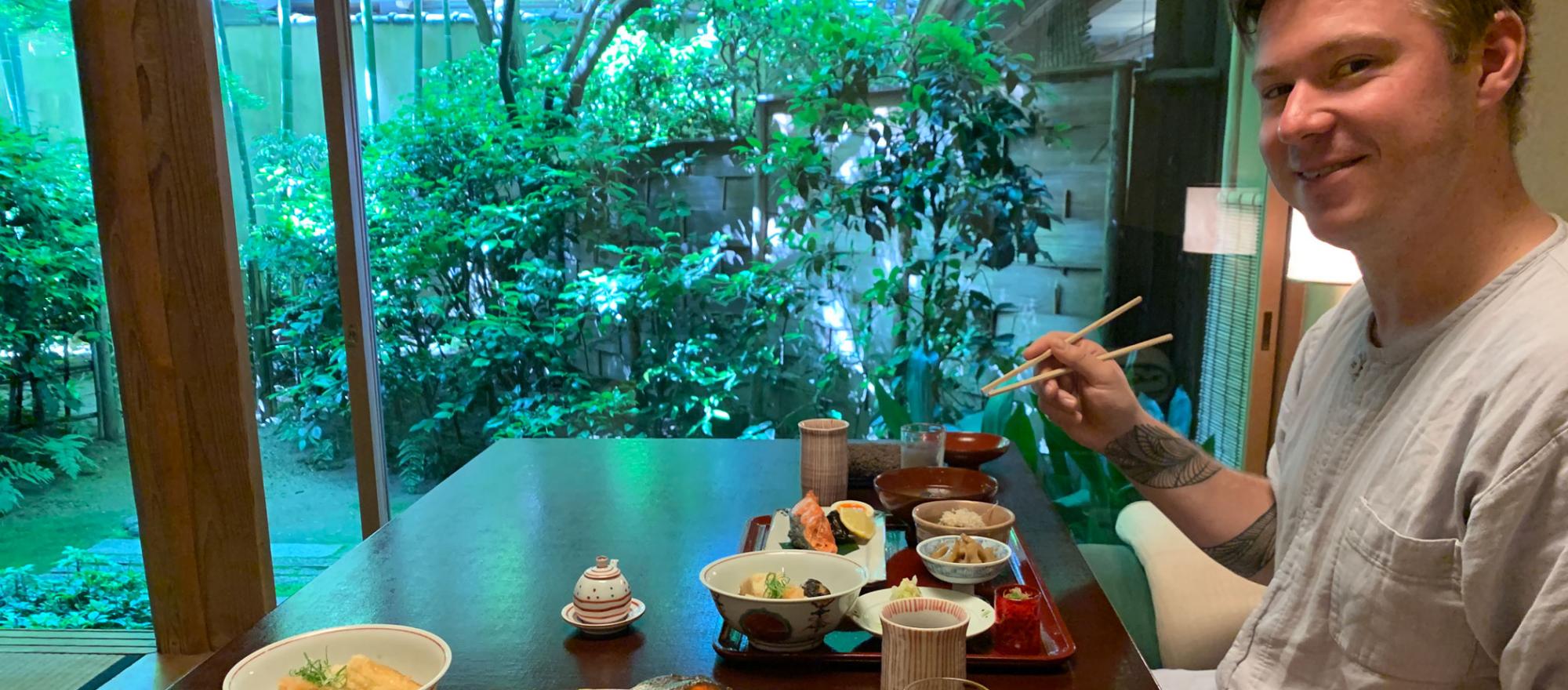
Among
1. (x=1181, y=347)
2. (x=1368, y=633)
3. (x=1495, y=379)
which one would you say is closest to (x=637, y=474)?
(x=1368, y=633)

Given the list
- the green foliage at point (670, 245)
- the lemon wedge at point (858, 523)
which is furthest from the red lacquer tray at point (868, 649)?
the green foliage at point (670, 245)

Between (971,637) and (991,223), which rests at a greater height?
(991,223)

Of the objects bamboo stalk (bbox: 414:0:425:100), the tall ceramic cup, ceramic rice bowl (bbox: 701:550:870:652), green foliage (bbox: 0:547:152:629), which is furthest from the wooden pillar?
ceramic rice bowl (bbox: 701:550:870:652)

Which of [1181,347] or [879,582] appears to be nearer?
[879,582]

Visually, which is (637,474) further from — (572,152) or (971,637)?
(572,152)

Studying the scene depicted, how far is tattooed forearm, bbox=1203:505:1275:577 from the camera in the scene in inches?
51.4

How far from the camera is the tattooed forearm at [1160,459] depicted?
1359 millimetres

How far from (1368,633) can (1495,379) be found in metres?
0.28

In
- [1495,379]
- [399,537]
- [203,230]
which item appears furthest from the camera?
[203,230]

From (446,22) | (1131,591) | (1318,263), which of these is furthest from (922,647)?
(446,22)

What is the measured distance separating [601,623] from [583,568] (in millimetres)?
249

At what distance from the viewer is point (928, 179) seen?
338cm

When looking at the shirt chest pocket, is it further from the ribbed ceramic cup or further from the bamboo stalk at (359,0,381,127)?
the bamboo stalk at (359,0,381,127)

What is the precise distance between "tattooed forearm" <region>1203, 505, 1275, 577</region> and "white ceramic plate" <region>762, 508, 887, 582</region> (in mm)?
470
